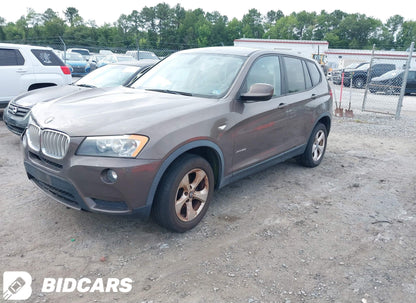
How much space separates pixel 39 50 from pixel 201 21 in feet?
329

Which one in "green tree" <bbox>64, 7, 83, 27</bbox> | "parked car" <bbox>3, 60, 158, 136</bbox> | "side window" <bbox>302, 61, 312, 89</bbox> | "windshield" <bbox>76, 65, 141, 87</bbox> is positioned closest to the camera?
"side window" <bbox>302, 61, 312, 89</bbox>

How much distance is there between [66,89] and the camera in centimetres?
666

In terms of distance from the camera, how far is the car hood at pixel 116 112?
9.63ft

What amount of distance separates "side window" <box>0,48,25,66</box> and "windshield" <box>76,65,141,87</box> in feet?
7.23

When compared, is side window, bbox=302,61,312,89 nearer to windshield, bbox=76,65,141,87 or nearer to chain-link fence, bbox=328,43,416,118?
windshield, bbox=76,65,141,87

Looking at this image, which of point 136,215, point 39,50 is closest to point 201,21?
point 39,50

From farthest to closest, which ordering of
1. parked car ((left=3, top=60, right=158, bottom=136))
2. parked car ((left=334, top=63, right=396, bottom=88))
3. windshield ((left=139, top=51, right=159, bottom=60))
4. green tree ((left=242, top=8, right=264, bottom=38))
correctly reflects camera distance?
green tree ((left=242, top=8, right=264, bottom=38)), parked car ((left=334, top=63, right=396, bottom=88)), windshield ((left=139, top=51, right=159, bottom=60)), parked car ((left=3, top=60, right=158, bottom=136))

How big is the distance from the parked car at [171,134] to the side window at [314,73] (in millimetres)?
578

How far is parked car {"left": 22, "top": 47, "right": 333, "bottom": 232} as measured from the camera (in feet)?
9.37

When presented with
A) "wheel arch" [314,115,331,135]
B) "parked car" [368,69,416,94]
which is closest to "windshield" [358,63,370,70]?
"parked car" [368,69,416,94]

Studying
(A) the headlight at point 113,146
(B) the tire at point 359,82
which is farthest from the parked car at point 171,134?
(B) the tire at point 359,82

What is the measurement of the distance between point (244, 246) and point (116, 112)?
1706 mm

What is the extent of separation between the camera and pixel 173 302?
2.48m

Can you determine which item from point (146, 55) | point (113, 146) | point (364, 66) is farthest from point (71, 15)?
point (113, 146)
